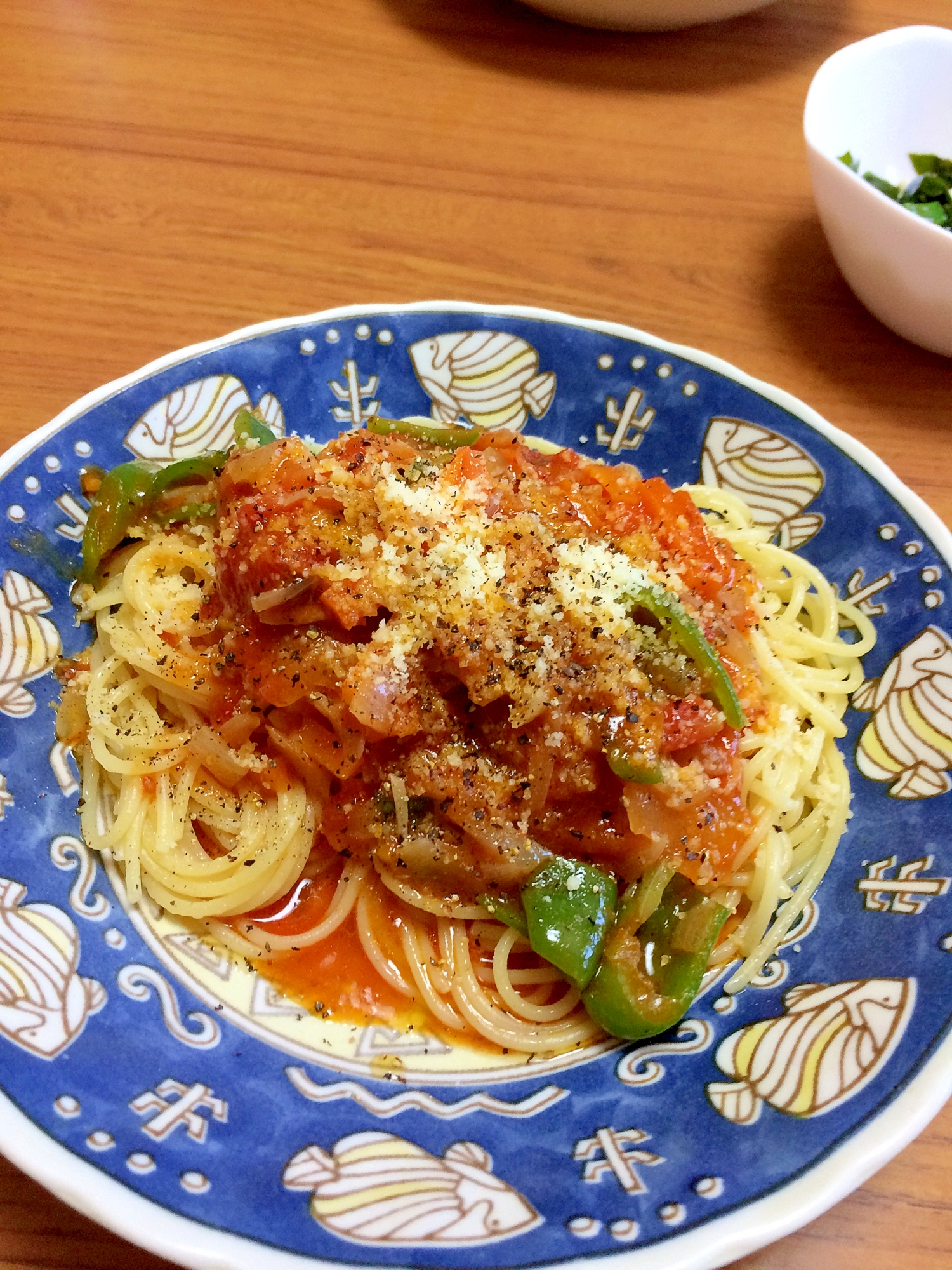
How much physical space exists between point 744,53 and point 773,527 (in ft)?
15.6

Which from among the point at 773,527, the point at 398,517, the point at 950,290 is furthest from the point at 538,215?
the point at 398,517

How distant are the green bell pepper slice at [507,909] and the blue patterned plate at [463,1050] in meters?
0.41

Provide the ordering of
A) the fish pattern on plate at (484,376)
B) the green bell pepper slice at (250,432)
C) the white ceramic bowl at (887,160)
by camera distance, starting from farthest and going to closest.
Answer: the white ceramic bowl at (887,160), the fish pattern on plate at (484,376), the green bell pepper slice at (250,432)

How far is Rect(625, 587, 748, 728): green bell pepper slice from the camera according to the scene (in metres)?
3.02

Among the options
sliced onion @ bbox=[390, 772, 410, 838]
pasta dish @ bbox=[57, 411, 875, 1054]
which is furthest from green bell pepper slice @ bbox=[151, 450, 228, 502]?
sliced onion @ bbox=[390, 772, 410, 838]

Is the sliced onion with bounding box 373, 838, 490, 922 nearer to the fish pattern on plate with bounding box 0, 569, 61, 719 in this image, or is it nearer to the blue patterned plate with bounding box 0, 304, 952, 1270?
the blue patterned plate with bounding box 0, 304, 952, 1270

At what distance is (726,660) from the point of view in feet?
10.8

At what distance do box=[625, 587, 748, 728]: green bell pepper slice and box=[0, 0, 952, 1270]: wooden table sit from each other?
6.61 feet

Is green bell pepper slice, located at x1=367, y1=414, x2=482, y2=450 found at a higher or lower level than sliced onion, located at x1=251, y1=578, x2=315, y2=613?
higher

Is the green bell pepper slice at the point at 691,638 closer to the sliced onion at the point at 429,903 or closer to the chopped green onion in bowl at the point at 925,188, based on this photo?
the sliced onion at the point at 429,903

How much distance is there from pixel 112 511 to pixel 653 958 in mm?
2510

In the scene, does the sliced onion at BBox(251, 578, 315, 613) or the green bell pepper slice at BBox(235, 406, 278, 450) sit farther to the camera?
the green bell pepper slice at BBox(235, 406, 278, 450)

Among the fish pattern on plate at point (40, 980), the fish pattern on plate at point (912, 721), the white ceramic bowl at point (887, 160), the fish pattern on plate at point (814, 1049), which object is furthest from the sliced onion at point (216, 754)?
the white ceramic bowl at point (887, 160)

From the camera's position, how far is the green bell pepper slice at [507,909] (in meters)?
3.00
